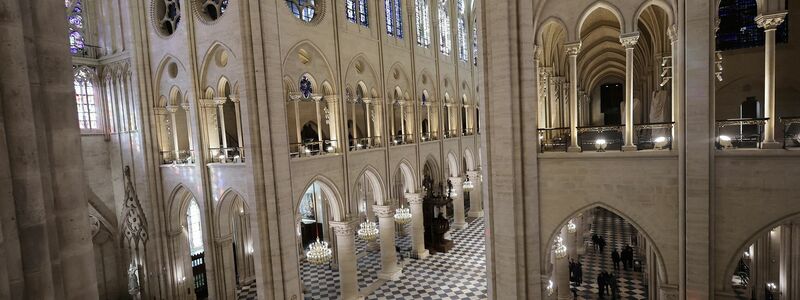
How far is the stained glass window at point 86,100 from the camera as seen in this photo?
15.5 metres

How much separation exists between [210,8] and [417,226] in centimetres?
1320

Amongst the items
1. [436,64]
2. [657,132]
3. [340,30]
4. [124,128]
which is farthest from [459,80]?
[124,128]

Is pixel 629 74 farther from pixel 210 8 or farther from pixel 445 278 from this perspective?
pixel 210 8

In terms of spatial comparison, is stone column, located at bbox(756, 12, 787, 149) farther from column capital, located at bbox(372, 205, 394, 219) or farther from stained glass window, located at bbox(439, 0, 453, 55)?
stained glass window, located at bbox(439, 0, 453, 55)

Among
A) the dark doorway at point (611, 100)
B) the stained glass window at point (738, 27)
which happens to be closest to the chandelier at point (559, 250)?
the stained glass window at point (738, 27)

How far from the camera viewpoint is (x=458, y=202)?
81.3 feet

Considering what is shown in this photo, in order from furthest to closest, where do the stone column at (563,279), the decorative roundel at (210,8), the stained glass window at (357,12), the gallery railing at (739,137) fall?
the stained glass window at (357,12), the decorative roundel at (210,8), the stone column at (563,279), the gallery railing at (739,137)

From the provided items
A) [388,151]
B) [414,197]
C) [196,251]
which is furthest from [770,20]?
[196,251]

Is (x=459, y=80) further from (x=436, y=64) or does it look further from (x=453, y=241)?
(x=453, y=241)

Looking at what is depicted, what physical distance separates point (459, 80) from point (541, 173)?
56.7 feet

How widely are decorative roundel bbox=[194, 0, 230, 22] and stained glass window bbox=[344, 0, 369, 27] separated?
4550 mm

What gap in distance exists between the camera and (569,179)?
8430mm

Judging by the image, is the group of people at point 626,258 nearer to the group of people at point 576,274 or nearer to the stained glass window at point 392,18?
the group of people at point 576,274

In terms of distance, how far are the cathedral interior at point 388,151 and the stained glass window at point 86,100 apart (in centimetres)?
8
